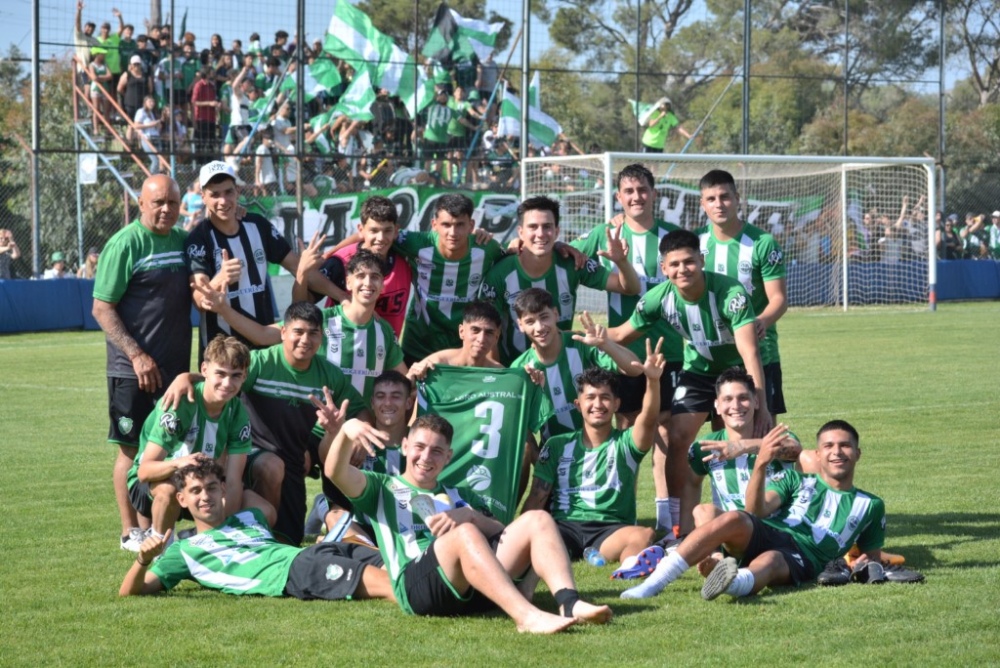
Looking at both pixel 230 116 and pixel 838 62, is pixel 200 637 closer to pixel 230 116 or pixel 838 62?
pixel 230 116

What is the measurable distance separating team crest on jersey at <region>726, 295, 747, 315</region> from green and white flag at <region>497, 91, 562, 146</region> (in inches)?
800

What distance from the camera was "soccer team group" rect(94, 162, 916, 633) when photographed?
6.34m

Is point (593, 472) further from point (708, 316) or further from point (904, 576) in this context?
point (904, 576)

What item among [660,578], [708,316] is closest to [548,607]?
[660,578]

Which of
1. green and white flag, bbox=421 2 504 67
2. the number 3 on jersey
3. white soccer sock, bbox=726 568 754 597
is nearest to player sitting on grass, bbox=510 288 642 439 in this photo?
the number 3 on jersey

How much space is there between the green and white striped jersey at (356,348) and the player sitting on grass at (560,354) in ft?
2.70

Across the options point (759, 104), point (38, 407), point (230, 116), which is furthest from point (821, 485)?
point (759, 104)

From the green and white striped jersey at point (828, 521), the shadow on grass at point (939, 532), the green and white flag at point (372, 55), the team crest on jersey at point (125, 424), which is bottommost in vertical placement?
the shadow on grass at point (939, 532)

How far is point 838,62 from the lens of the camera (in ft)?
172

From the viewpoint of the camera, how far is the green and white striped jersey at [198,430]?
7.17 meters

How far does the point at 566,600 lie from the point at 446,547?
22.0 inches


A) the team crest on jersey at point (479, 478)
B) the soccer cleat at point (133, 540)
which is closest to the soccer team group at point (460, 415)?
the team crest on jersey at point (479, 478)

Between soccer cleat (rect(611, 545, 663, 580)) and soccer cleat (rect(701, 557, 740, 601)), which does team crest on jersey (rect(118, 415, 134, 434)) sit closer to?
soccer cleat (rect(611, 545, 663, 580))

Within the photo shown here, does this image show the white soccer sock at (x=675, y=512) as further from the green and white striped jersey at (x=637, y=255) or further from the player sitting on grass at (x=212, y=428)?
the player sitting on grass at (x=212, y=428)
